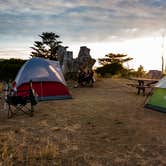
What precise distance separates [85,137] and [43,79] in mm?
5348

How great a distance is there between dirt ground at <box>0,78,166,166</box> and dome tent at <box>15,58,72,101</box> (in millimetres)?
1712

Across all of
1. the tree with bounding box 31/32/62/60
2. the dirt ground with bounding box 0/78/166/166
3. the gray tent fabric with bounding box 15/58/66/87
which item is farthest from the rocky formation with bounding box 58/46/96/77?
the tree with bounding box 31/32/62/60

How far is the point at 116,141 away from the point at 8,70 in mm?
18844

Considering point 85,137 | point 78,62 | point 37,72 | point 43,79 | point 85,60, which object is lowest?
point 85,137

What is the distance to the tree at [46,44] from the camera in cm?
3722

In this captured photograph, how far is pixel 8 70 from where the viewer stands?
23.2 m

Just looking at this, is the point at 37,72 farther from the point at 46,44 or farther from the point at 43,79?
the point at 46,44

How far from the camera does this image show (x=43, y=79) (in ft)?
35.8

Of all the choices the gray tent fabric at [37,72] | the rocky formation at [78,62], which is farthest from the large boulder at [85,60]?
the gray tent fabric at [37,72]

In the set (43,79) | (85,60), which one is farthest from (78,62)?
(43,79)

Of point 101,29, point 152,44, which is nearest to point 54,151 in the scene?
point 101,29

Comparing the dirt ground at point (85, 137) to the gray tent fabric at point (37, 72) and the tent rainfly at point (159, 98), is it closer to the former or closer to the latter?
the tent rainfly at point (159, 98)

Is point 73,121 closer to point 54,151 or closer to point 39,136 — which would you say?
point 39,136

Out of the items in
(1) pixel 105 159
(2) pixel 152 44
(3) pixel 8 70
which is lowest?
(1) pixel 105 159
